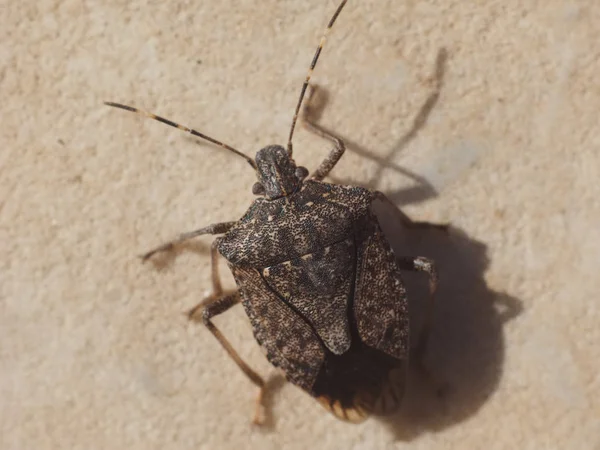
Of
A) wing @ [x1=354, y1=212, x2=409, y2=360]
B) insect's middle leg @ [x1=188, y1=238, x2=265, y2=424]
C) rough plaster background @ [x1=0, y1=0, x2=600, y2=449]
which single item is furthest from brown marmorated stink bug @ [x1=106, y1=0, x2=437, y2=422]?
rough plaster background @ [x1=0, y1=0, x2=600, y2=449]

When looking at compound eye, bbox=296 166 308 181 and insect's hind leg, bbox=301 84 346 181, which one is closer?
compound eye, bbox=296 166 308 181

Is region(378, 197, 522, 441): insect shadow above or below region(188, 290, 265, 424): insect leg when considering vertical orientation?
above

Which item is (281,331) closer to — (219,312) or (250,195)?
(219,312)

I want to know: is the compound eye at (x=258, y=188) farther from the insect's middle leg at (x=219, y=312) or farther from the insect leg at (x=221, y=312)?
the insect leg at (x=221, y=312)

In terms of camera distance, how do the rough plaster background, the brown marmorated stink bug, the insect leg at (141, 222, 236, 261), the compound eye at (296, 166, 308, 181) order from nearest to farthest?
the brown marmorated stink bug, the compound eye at (296, 166, 308, 181), the insect leg at (141, 222, 236, 261), the rough plaster background

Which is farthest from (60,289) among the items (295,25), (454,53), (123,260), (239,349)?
(454,53)

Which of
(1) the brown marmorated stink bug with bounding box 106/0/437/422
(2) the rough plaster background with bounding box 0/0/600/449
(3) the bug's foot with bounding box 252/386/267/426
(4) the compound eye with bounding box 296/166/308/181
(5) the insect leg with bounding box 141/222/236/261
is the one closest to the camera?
(1) the brown marmorated stink bug with bounding box 106/0/437/422

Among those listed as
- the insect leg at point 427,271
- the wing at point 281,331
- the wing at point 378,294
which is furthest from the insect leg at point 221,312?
the insect leg at point 427,271

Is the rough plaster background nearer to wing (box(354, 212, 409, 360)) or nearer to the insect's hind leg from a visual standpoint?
the insect's hind leg
